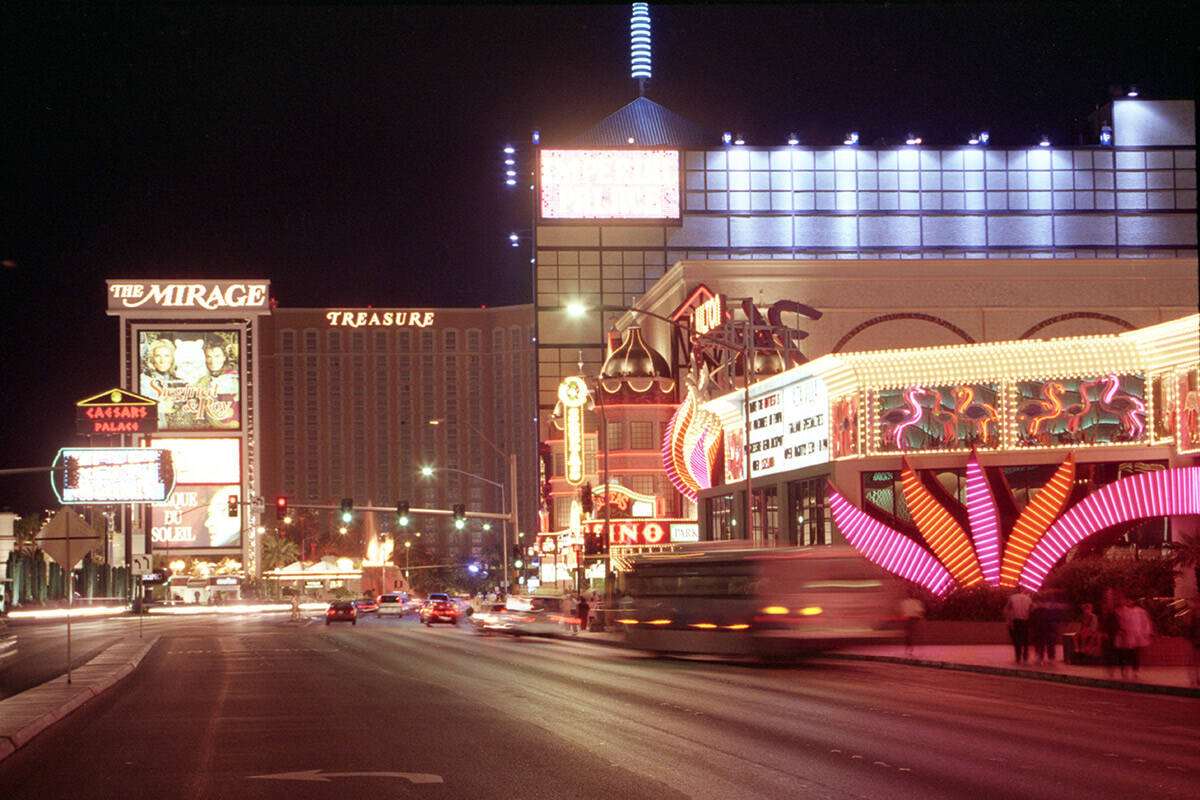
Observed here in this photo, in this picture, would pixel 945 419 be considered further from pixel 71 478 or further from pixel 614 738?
pixel 71 478

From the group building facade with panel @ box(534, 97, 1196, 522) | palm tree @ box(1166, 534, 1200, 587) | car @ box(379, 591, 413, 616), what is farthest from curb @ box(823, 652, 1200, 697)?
building facade with panel @ box(534, 97, 1196, 522)

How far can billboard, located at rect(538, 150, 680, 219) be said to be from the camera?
9962 cm

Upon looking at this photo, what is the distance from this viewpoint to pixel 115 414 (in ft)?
416

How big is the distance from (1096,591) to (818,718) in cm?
1749

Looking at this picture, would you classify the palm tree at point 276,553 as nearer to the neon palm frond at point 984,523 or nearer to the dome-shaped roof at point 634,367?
the dome-shaped roof at point 634,367

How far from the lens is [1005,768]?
47.8ft

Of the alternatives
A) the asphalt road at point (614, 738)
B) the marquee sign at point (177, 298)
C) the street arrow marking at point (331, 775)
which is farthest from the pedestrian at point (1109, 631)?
the marquee sign at point (177, 298)

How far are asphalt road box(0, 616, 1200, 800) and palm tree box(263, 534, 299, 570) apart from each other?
136 metres

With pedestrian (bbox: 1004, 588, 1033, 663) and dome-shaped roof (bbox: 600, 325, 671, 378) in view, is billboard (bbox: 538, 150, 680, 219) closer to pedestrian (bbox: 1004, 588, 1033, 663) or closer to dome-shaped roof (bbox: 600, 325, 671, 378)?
dome-shaped roof (bbox: 600, 325, 671, 378)

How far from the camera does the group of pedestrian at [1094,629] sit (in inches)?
1081

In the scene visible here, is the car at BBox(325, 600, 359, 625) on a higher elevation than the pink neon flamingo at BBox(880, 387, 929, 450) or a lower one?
lower

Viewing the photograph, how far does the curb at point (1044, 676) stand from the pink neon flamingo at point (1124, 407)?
535 inches


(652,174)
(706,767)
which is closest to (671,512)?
(652,174)

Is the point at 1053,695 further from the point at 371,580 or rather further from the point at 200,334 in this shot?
the point at 200,334
